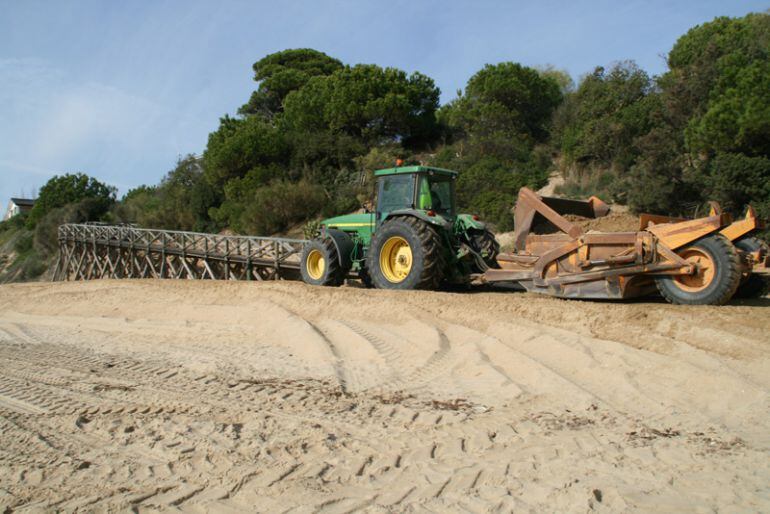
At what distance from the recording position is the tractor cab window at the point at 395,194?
9.52m

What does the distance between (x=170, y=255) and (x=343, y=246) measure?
1009 cm

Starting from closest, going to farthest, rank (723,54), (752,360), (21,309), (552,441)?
(552,441)
(752,360)
(21,309)
(723,54)

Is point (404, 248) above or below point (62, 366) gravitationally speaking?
above

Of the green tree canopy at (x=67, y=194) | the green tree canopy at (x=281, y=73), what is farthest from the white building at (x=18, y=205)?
the green tree canopy at (x=281, y=73)

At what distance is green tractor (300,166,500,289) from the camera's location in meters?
8.78

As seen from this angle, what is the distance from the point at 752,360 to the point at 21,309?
11817 mm

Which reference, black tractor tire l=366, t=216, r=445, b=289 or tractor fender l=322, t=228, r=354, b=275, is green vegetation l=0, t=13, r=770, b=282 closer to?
tractor fender l=322, t=228, r=354, b=275

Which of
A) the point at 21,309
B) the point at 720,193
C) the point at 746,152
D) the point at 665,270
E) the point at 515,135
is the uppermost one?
the point at 515,135

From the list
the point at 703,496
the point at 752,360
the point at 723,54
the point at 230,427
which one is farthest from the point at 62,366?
the point at 723,54

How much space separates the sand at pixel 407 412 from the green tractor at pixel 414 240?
1088mm

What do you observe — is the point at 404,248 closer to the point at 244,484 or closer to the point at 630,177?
the point at 244,484

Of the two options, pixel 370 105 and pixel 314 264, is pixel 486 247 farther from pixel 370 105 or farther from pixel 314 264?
pixel 370 105

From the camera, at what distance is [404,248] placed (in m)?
9.41

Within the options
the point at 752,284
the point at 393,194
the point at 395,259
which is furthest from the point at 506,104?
the point at 752,284
